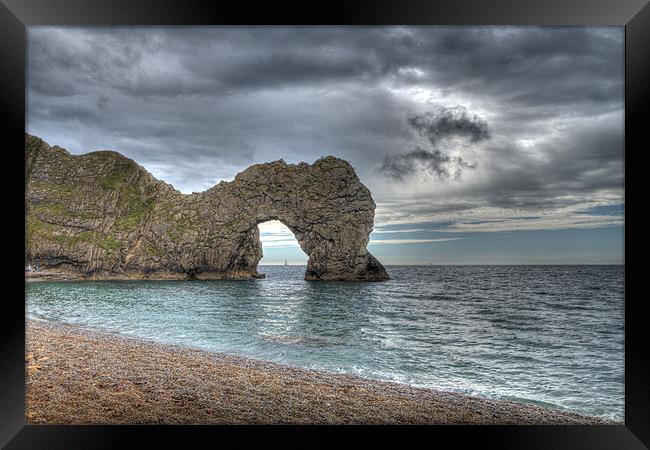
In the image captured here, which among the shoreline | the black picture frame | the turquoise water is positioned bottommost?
the turquoise water

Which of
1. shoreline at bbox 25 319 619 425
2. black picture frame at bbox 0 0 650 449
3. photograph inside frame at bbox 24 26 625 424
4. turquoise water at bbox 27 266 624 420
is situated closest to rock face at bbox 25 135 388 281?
photograph inside frame at bbox 24 26 625 424

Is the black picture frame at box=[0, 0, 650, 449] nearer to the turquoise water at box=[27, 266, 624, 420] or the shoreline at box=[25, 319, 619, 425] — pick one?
the shoreline at box=[25, 319, 619, 425]

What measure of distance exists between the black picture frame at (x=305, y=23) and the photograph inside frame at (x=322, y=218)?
0.61 m

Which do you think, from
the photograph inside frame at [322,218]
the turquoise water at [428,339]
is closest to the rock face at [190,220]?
the photograph inside frame at [322,218]

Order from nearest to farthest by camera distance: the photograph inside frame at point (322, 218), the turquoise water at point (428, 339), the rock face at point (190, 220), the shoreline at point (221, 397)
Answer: the shoreline at point (221, 397), the photograph inside frame at point (322, 218), the turquoise water at point (428, 339), the rock face at point (190, 220)

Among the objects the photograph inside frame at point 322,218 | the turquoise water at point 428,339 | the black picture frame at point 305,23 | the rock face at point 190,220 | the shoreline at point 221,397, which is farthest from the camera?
the rock face at point 190,220

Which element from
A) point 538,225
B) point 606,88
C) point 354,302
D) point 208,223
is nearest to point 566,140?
point 606,88

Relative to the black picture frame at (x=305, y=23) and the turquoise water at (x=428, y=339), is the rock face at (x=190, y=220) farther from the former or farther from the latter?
the black picture frame at (x=305, y=23)

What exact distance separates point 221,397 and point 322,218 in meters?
41.5

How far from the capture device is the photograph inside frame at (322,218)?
692 cm

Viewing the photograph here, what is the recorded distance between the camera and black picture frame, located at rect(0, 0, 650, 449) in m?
3.72

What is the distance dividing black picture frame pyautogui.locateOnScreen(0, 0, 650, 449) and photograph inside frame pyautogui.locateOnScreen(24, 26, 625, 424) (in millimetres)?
612

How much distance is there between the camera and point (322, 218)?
4703cm

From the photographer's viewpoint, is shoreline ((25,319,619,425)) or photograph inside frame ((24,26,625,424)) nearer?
shoreline ((25,319,619,425))
